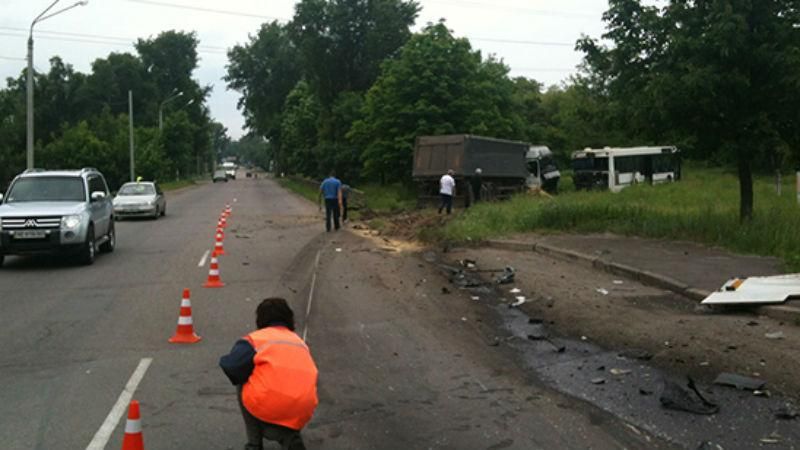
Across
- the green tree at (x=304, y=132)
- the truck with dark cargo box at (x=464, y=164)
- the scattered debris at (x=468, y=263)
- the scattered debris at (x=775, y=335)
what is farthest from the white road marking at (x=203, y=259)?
the green tree at (x=304, y=132)

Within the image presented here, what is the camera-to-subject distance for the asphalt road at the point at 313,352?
19.2ft

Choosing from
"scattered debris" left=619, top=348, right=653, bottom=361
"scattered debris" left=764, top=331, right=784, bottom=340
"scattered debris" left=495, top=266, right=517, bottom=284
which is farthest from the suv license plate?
"scattered debris" left=764, top=331, right=784, bottom=340

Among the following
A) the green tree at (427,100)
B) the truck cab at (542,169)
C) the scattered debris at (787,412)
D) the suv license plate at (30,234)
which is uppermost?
the green tree at (427,100)

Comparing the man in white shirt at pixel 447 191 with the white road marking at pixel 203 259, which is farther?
the man in white shirt at pixel 447 191

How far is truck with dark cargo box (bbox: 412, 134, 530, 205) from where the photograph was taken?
105 feet

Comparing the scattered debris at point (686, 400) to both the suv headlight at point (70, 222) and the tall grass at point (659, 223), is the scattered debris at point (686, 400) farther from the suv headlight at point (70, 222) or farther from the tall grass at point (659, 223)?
the suv headlight at point (70, 222)

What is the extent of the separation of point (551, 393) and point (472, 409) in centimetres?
91

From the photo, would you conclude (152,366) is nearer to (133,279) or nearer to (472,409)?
(472,409)

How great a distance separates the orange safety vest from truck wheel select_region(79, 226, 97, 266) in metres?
12.4

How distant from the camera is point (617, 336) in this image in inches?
353

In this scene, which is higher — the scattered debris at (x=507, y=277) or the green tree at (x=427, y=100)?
the green tree at (x=427, y=100)

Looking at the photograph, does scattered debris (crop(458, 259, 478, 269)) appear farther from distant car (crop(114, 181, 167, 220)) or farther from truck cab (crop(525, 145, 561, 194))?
truck cab (crop(525, 145, 561, 194))

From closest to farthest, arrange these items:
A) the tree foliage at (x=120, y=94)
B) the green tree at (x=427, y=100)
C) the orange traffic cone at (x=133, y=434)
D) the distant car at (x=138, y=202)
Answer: the orange traffic cone at (x=133, y=434), the distant car at (x=138, y=202), the green tree at (x=427, y=100), the tree foliage at (x=120, y=94)

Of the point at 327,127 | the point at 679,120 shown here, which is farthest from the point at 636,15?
the point at 327,127
